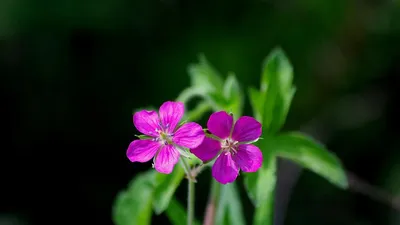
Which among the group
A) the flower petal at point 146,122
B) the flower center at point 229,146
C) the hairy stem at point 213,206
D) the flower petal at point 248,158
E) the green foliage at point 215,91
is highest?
the green foliage at point 215,91

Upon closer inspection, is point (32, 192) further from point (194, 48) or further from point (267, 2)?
point (267, 2)

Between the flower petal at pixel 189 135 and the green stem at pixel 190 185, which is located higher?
the flower petal at pixel 189 135

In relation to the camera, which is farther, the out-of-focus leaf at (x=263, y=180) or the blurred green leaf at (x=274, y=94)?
the blurred green leaf at (x=274, y=94)

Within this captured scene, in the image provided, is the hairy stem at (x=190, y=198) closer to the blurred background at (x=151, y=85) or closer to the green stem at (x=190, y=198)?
→ the green stem at (x=190, y=198)

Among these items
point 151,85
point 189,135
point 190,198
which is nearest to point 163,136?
point 189,135

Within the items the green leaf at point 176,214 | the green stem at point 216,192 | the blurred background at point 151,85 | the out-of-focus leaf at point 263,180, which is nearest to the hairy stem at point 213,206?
the green stem at point 216,192

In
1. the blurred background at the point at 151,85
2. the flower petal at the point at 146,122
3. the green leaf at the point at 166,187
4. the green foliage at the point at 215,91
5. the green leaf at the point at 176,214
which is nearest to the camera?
the flower petal at the point at 146,122

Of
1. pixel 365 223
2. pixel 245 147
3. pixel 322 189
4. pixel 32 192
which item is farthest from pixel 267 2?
pixel 245 147
